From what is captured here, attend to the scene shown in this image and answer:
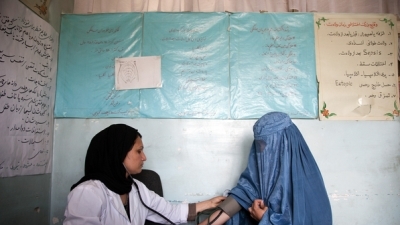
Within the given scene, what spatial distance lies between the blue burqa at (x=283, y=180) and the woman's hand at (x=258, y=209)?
3 cm

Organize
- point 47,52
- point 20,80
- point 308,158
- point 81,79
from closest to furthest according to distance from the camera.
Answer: point 308,158
point 20,80
point 47,52
point 81,79

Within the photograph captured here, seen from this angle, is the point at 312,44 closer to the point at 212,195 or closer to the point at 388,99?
the point at 388,99

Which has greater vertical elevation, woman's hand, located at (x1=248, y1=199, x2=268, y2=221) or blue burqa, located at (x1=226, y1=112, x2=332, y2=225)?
blue burqa, located at (x1=226, y1=112, x2=332, y2=225)

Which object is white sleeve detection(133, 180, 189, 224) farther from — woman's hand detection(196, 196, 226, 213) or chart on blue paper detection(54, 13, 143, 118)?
chart on blue paper detection(54, 13, 143, 118)

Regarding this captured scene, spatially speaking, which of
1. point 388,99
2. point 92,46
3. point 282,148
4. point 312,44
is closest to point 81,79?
point 92,46

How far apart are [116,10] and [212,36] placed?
0.83 meters

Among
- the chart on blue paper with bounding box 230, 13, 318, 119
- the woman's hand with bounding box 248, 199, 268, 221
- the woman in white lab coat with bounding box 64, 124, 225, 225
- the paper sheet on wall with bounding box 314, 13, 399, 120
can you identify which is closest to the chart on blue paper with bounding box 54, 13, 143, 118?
the woman in white lab coat with bounding box 64, 124, 225, 225

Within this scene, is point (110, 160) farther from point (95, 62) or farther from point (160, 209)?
point (95, 62)

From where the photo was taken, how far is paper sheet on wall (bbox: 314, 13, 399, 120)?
241cm

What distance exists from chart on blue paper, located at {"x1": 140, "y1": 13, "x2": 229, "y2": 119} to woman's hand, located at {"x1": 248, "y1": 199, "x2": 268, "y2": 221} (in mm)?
855

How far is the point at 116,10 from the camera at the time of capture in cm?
256

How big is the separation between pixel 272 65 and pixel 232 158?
0.79 m

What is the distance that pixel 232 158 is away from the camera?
2.36 m

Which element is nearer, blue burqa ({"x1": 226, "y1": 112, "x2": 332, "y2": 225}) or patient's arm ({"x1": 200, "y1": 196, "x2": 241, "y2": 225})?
blue burqa ({"x1": 226, "y1": 112, "x2": 332, "y2": 225})
